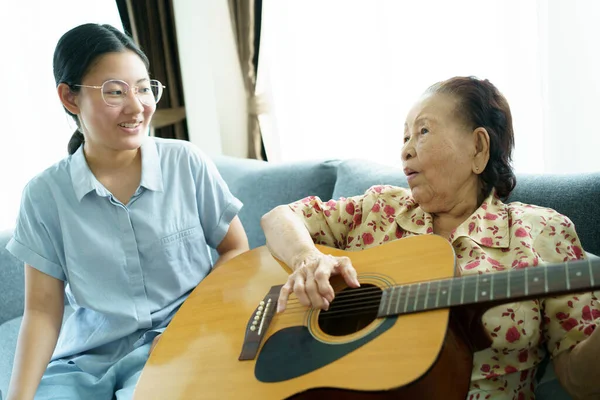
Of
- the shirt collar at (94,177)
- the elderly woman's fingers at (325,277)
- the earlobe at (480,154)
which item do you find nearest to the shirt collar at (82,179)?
the shirt collar at (94,177)

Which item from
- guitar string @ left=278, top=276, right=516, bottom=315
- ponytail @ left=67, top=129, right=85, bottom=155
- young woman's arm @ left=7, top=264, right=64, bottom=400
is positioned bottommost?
young woman's arm @ left=7, top=264, right=64, bottom=400

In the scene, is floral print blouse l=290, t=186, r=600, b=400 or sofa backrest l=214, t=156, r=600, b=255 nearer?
floral print blouse l=290, t=186, r=600, b=400

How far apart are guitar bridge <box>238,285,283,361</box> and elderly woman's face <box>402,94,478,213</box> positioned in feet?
1.49

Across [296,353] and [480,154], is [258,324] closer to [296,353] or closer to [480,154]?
[296,353]

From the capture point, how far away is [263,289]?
1488mm

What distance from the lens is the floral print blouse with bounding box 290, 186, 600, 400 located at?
4.06ft

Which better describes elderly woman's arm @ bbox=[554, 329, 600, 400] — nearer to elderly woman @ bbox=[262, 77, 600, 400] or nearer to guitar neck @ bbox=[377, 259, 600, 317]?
elderly woman @ bbox=[262, 77, 600, 400]

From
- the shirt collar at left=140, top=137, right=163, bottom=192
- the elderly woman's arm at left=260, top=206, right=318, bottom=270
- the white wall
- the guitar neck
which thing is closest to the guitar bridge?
the elderly woman's arm at left=260, top=206, right=318, bottom=270

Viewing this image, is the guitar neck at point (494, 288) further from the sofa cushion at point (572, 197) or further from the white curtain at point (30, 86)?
the white curtain at point (30, 86)

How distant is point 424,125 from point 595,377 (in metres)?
0.69

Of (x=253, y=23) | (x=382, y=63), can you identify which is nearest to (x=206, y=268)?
(x=382, y=63)

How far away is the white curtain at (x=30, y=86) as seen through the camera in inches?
128

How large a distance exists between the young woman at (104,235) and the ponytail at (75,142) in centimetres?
7

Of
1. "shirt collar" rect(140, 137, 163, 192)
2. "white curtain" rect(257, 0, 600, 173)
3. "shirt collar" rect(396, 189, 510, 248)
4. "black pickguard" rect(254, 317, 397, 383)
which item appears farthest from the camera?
"white curtain" rect(257, 0, 600, 173)
